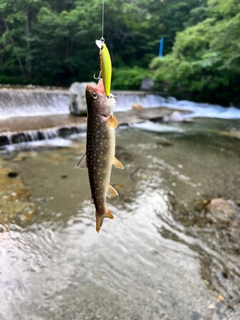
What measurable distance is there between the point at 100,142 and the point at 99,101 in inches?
10.9

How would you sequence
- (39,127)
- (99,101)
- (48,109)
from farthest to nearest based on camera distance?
1. (48,109)
2. (39,127)
3. (99,101)

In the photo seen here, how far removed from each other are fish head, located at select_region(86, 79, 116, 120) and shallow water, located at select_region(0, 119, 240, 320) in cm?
247

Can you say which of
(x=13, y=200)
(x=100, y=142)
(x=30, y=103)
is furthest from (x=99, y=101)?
(x=30, y=103)

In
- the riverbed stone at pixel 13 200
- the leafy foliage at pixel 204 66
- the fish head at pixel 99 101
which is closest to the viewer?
the fish head at pixel 99 101

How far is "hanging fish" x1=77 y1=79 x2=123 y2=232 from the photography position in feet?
4.81

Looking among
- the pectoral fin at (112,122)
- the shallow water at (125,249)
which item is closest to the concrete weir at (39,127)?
the shallow water at (125,249)

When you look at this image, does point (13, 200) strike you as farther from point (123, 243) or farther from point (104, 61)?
point (104, 61)

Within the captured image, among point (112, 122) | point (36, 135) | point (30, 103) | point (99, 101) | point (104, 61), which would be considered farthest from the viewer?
point (30, 103)

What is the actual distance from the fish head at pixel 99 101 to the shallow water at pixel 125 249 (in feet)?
8.11

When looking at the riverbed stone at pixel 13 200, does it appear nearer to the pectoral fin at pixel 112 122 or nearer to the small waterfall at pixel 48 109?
the small waterfall at pixel 48 109

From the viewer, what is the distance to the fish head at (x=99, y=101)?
143 centimetres

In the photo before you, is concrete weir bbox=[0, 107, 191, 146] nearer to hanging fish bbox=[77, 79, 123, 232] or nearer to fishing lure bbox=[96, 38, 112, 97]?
hanging fish bbox=[77, 79, 123, 232]

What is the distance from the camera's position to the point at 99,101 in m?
1.46

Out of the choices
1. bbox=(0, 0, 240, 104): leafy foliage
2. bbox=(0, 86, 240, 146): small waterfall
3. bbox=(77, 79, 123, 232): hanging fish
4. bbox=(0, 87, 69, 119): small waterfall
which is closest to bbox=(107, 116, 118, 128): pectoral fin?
bbox=(77, 79, 123, 232): hanging fish
